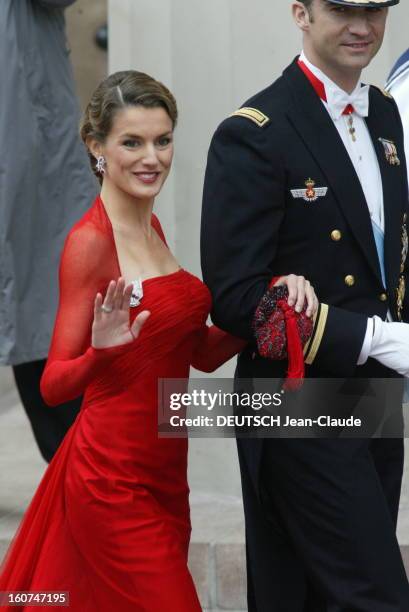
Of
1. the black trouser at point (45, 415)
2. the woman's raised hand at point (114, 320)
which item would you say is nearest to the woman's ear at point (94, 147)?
the woman's raised hand at point (114, 320)

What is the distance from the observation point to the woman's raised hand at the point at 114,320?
292 cm

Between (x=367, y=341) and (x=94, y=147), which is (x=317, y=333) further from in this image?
(x=94, y=147)

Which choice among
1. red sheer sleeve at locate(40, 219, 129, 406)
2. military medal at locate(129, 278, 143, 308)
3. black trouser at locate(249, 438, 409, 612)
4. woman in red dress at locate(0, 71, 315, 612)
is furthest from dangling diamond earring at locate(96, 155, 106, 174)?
black trouser at locate(249, 438, 409, 612)

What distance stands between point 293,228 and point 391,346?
313mm

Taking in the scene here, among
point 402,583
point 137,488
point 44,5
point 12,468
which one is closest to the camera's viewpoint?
point 402,583

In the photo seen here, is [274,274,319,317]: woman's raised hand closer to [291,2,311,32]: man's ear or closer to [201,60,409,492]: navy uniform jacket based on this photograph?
[201,60,409,492]: navy uniform jacket

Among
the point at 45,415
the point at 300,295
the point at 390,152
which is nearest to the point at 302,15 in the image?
the point at 390,152

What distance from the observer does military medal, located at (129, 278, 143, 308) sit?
3.14 m

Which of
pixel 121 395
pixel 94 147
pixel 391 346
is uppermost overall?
pixel 94 147

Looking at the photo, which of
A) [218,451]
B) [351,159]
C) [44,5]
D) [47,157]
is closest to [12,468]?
[218,451]

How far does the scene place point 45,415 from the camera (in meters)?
4.73

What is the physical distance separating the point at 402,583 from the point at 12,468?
281 centimetres

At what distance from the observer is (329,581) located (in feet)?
9.68

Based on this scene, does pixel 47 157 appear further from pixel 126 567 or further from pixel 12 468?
pixel 126 567
